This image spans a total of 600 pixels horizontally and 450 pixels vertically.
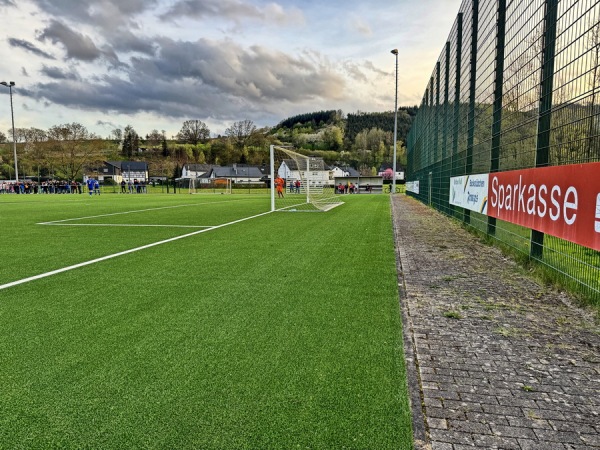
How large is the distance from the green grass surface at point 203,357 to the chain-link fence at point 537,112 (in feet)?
6.33

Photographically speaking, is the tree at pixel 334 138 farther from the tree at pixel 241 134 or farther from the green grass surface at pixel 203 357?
the green grass surface at pixel 203 357

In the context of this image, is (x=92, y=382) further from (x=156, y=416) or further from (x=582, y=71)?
(x=582, y=71)

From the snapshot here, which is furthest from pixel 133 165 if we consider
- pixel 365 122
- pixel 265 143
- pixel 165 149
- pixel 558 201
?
pixel 558 201

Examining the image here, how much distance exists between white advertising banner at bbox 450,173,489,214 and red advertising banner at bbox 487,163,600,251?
1177 mm

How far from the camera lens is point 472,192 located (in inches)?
313

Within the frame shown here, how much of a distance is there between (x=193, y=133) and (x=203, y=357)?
122 m

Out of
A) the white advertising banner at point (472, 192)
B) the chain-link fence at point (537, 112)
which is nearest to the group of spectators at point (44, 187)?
the white advertising banner at point (472, 192)

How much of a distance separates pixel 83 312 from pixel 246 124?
108m

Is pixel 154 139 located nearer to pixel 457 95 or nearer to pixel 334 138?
pixel 334 138

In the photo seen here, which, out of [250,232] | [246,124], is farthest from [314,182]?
[246,124]

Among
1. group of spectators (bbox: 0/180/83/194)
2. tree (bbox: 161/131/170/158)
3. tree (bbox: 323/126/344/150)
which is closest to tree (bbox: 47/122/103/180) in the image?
group of spectators (bbox: 0/180/83/194)

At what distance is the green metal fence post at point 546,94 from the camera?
468cm

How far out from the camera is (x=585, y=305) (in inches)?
142

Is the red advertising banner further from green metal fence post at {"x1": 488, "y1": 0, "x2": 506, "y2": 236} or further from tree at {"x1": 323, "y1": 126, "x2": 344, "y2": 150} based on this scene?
tree at {"x1": 323, "y1": 126, "x2": 344, "y2": 150}
